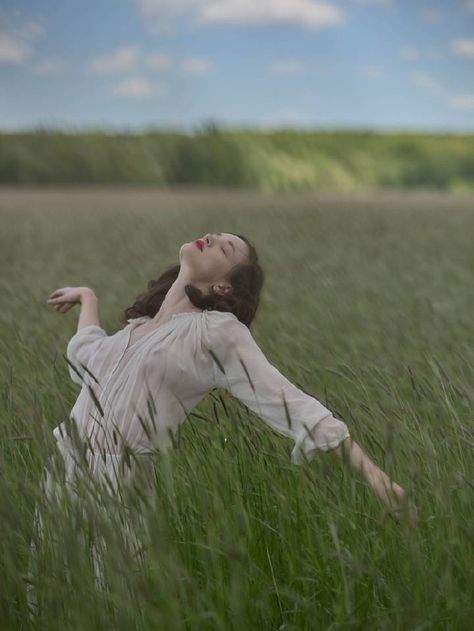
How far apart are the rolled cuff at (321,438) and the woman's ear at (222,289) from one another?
43cm

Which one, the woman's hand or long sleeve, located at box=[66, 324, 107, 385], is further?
the woman's hand

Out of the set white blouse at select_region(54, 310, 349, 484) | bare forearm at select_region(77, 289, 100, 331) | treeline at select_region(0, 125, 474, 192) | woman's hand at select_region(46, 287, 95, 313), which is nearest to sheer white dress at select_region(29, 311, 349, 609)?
white blouse at select_region(54, 310, 349, 484)

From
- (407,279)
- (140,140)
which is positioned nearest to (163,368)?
(407,279)

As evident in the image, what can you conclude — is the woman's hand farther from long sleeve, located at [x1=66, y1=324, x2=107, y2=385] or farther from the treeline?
the treeline

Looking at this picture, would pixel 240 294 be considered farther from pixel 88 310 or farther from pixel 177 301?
pixel 88 310

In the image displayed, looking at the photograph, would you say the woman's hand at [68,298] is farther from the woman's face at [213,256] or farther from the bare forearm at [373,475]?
the bare forearm at [373,475]

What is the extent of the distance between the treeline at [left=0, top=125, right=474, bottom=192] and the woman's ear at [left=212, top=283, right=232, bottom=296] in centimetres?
3126

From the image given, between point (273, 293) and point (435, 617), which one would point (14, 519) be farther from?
point (273, 293)

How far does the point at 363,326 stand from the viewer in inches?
189

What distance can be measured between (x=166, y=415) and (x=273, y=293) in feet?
11.6

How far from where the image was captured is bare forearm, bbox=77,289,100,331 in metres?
2.59

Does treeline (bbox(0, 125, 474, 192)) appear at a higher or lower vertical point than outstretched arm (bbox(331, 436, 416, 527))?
lower

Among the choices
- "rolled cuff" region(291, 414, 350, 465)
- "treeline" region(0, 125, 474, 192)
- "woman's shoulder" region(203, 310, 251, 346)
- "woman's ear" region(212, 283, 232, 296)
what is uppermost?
"woman's ear" region(212, 283, 232, 296)

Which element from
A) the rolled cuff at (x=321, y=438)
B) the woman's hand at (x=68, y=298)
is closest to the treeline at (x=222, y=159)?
the woman's hand at (x=68, y=298)
